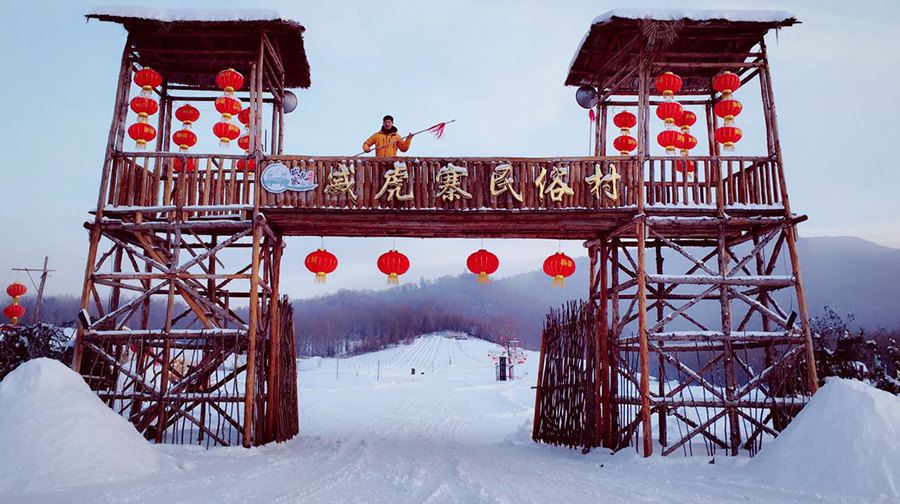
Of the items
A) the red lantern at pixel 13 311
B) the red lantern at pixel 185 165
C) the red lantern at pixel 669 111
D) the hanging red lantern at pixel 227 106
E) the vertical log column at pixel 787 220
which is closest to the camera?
the vertical log column at pixel 787 220

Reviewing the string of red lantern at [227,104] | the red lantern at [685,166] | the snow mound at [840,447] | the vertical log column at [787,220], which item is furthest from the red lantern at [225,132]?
the snow mound at [840,447]

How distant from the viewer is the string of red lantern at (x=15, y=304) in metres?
25.6

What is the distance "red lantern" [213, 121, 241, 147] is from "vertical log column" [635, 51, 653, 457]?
25.2 ft

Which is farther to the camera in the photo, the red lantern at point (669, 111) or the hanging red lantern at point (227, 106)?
the hanging red lantern at point (227, 106)

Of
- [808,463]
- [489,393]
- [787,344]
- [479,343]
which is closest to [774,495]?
[808,463]

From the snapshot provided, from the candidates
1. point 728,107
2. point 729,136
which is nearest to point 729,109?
point 728,107

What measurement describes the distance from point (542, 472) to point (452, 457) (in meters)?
2.24

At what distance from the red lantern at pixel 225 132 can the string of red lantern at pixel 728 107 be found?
29.8 feet

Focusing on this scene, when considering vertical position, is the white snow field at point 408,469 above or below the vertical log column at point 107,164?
below

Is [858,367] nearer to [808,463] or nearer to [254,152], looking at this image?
[808,463]

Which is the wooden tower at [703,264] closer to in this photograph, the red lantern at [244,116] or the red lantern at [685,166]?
the red lantern at [685,166]

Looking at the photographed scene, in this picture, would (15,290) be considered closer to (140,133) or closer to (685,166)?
(140,133)

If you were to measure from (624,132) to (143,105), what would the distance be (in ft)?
30.9

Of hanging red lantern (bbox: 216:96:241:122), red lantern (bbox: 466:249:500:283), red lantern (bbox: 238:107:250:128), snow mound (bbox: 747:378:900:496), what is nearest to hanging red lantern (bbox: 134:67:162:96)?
hanging red lantern (bbox: 216:96:241:122)
